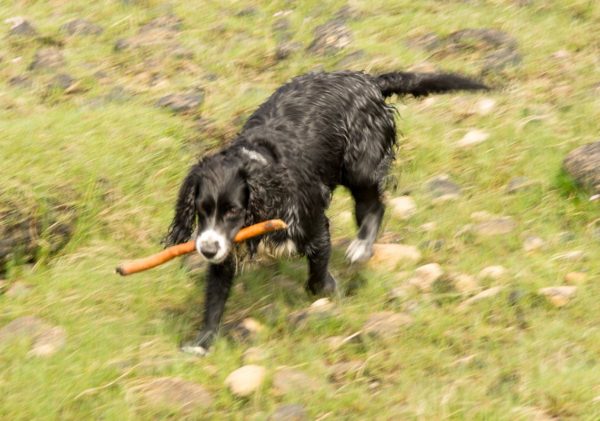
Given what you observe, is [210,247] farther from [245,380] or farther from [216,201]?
[245,380]

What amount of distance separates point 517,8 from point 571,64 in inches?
41.4

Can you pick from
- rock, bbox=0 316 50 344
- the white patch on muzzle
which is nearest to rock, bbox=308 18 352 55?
the white patch on muzzle

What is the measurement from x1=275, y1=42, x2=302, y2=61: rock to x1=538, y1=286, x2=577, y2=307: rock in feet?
11.6

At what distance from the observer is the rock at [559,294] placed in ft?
14.8

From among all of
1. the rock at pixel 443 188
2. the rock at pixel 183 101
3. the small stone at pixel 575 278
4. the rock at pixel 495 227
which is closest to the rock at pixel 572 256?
the small stone at pixel 575 278

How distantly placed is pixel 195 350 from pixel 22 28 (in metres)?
4.57

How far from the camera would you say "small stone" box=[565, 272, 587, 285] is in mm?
4672

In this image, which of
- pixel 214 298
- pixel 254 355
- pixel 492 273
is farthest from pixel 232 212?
pixel 492 273

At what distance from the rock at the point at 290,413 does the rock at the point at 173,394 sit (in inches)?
11.7

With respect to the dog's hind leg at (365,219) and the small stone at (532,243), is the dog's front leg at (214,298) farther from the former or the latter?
the small stone at (532,243)

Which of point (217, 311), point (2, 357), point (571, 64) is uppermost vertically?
point (2, 357)

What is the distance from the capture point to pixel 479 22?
300 inches

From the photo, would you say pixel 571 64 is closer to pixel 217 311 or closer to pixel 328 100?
pixel 328 100

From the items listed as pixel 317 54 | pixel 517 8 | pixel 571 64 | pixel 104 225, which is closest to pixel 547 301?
pixel 104 225
